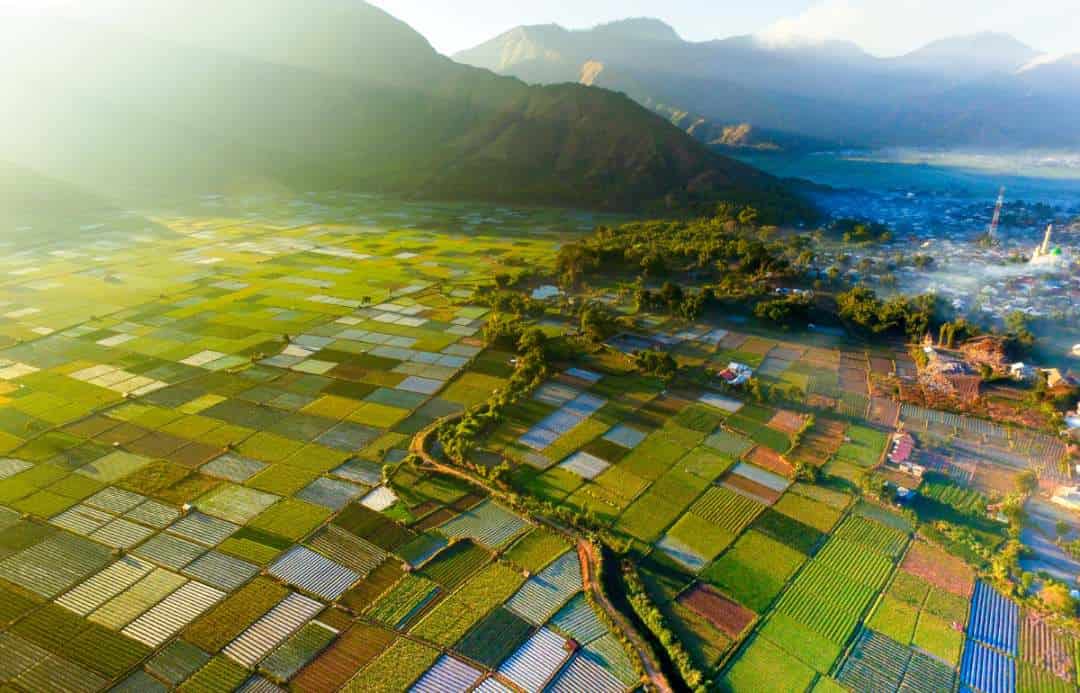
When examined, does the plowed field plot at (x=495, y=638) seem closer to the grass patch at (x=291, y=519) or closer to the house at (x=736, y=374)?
the grass patch at (x=291, y=519)

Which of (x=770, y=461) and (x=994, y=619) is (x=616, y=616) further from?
(x=994, y=619)

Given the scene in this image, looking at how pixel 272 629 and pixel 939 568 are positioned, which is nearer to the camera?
pixel 272 629

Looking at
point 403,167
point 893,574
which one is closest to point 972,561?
point 893,574

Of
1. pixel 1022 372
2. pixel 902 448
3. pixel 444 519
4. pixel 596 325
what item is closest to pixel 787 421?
pixel 902 448

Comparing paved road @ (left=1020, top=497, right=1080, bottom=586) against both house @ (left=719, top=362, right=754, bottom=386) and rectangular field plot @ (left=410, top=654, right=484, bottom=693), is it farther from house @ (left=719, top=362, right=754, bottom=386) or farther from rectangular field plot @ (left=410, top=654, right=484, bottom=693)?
rectangular field plot @ (left=410, top=654, right=484, bottom=693)

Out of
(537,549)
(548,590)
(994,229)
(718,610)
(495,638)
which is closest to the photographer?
(495,638)

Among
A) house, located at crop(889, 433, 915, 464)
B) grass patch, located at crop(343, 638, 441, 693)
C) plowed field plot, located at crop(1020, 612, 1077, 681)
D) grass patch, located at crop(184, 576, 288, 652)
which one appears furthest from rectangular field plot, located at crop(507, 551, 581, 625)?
house, located at crop(889, 433, 915, 464)

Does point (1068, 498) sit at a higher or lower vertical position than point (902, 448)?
lower

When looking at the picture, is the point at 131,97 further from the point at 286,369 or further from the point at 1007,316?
the point at 1007,316
